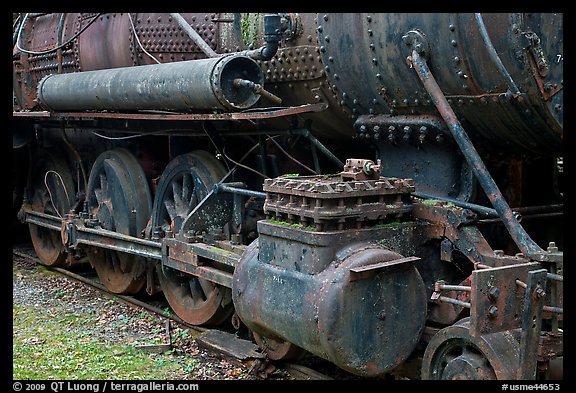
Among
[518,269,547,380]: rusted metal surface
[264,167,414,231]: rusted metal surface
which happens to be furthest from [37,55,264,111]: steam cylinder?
[518,269,547,380]: rusted metal surface

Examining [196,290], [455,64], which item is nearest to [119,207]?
[196,290]

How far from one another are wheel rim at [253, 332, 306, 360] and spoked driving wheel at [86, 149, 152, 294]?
2158mm

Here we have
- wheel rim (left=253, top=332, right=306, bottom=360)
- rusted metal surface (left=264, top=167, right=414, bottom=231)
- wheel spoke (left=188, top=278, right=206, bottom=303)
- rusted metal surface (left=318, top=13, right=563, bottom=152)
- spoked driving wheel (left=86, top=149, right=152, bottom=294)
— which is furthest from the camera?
spoked driving wheel (left=86, top=149, right=152, bottom=294)

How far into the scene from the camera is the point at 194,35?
5.36 metres

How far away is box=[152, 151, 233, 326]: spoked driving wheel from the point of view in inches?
227

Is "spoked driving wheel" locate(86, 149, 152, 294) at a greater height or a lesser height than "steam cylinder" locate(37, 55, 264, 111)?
lesser

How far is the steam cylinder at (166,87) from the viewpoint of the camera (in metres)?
4.73

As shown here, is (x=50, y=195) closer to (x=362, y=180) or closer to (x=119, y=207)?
(x=119, y=207)

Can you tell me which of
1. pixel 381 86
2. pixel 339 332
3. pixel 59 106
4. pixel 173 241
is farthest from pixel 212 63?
pixel 59 106

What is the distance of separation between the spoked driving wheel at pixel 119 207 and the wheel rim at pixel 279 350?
2.16 metres

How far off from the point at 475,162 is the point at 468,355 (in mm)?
905

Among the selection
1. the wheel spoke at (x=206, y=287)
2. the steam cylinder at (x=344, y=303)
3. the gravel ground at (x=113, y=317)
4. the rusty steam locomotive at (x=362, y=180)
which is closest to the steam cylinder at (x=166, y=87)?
the rusty steam locomotive at (x=362, y=180)

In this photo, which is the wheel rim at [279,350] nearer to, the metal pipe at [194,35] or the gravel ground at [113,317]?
the gravel ground at [113,317]

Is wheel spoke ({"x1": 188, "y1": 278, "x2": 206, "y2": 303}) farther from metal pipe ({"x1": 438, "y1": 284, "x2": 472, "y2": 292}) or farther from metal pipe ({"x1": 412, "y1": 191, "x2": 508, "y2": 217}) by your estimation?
metal pipe ({"x1": 438, "y1": 284, "x2": 472, "y2": 292})
